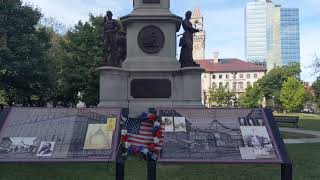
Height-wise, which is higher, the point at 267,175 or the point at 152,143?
the point at 152,143

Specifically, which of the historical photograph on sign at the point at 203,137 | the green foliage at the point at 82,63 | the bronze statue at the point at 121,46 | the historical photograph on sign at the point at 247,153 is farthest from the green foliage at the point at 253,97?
the historical photograph on sign at the point at 247,153

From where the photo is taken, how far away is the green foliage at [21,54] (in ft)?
102

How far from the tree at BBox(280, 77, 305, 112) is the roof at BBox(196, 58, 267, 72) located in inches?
1591

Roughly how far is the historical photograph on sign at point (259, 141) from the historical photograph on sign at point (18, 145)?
3.59 m

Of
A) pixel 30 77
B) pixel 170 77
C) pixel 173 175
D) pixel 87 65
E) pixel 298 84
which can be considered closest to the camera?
pixel 173 175

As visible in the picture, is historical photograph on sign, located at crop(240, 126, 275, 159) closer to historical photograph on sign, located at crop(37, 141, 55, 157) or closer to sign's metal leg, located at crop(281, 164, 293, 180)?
sign's metal leg, located at crop(281, 164, 293, 180)

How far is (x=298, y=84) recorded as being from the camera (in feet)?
359

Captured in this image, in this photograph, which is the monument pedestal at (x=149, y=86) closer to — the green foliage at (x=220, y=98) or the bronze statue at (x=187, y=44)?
the bronze statue at (x=187, y=44)

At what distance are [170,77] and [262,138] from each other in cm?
1185

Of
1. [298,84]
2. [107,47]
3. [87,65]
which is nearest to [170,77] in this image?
[107,47]

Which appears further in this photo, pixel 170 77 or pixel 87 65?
pixel 87 65

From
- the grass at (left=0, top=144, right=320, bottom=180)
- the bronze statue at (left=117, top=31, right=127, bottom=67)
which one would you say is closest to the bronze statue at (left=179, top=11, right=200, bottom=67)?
the bronze statue at (left=117, top=31, right=127, bottom=67)

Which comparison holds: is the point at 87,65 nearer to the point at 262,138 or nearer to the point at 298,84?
the point at 262,138

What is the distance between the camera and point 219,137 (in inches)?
333
